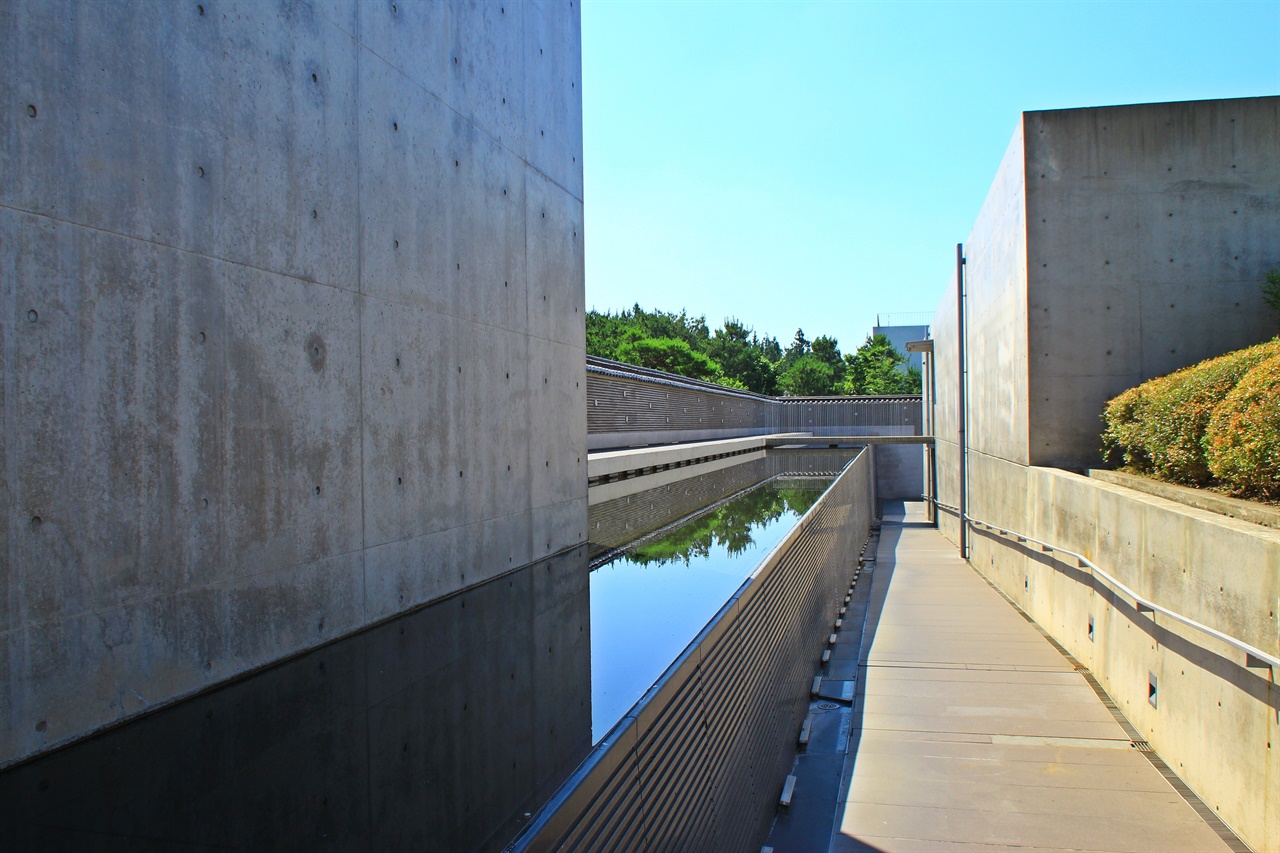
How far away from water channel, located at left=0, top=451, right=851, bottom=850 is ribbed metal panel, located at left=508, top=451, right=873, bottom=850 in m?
0.45

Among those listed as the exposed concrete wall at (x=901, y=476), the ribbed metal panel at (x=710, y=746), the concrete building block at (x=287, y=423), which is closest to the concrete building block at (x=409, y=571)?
the concrete building block at (x=287, y=423)

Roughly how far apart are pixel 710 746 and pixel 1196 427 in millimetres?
5755

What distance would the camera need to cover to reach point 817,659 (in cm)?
752

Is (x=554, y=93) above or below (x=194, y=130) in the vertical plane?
above

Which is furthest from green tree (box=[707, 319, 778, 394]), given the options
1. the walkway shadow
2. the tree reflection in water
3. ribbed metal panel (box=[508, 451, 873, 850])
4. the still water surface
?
ribbed metal panel (box=[508, 451, 873, 850])

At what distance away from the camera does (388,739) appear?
3.21 meters

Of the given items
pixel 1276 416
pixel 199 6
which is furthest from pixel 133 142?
pixel 1276 416

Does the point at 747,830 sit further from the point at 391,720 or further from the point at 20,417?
the point at 20,417

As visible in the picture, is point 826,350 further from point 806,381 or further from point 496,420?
point 496,420

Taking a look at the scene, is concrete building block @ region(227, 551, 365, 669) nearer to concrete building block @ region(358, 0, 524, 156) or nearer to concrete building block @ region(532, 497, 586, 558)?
concrete building block @ region(532, 497, 586, 558)

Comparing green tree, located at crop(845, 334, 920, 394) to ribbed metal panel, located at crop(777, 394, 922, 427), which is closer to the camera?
ribbed metal panel, located at crop(777, 394, 922, 427)

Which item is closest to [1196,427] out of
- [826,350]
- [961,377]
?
[961,377]

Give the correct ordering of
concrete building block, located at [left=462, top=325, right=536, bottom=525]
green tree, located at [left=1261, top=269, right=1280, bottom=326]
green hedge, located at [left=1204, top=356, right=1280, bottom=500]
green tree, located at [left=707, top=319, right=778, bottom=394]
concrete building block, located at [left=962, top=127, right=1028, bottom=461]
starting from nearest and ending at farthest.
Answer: green hedge, located at [left=1204, top=356, right=1280, bottom=500], concrete building block, located at [left=462, top=325, right=536, bottom=525], green tree, located at [left=1261, top=269, right=1280, bottom=326], concrete building block, located at [left=962, top=127, right=1028, bottom=461], green tree, located at [left=707, top=319, right=778, bottom=394]

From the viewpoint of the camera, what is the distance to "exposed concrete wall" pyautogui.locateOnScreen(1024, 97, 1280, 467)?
9195 millimetres
